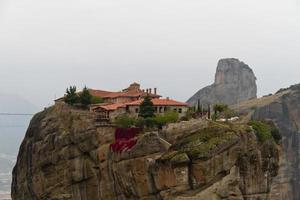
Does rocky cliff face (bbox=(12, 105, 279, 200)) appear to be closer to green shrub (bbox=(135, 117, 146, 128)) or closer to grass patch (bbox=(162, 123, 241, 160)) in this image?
grass patch (bbox=(162, 123, 241, 160))

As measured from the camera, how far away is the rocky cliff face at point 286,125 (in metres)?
151

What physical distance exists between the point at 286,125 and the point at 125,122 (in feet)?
301

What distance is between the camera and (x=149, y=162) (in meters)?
66.1

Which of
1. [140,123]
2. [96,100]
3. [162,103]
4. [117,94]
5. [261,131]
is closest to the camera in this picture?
[261,131]

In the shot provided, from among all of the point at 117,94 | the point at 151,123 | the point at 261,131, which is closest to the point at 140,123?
the point at 151,123

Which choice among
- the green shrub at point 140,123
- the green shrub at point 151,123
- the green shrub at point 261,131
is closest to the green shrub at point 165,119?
the green shrub at point 151,123

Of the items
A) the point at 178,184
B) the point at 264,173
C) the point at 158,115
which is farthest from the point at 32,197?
the point at 264,173

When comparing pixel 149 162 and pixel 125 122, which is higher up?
pixel 125 122

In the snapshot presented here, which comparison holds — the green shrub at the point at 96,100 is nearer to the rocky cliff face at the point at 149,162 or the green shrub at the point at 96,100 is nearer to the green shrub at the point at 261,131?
the rocky cliff face at the point at 149,162

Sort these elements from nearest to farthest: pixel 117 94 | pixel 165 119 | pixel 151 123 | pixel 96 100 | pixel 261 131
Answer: pixel 261 131 < pixel 165 119 < pixel 151 123 < pixel 96 100 < pixel 117 94

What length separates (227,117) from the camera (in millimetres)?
78250

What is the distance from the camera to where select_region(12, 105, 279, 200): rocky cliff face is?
63.8 meters

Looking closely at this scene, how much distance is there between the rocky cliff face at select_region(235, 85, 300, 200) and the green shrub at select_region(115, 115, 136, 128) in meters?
75.9

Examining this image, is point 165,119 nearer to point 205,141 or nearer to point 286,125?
point 205,141
